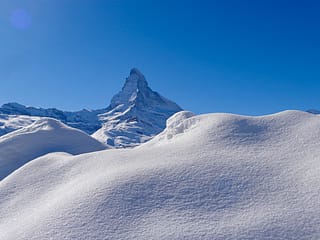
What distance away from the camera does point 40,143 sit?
1667cm

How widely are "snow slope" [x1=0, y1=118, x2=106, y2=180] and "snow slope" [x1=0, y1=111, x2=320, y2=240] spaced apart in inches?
200

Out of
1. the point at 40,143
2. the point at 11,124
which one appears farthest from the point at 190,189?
the point at 11,124

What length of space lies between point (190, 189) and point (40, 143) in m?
11.1

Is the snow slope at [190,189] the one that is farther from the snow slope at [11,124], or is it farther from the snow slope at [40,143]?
the snow slope at [11,124]

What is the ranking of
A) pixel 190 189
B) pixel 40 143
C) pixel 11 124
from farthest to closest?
pixel 11 124
pixel 40 143
pixel 190 189

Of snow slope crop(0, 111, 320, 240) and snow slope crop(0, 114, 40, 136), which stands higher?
snow slope crop(0, 114, 40, 136)

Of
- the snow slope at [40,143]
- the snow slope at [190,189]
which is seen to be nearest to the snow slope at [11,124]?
the snow slope at [40,143]

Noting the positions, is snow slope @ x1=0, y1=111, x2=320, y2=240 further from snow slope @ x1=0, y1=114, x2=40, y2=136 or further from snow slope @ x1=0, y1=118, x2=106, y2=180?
snow slope @ x1=0, y1=114, x2=40, y2=136

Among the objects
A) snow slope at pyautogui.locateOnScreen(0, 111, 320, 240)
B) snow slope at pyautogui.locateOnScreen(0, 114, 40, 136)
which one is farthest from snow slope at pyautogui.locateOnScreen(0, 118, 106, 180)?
snow slope at pyautogui.locateOnScreen(0, 114, 40, 136)

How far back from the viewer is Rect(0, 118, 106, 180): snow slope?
50.8 feet

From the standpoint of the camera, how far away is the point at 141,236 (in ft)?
20.3

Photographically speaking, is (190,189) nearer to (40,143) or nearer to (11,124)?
(40,143)

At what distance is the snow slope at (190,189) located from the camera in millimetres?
6301

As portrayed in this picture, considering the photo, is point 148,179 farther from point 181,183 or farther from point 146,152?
point 146,152
